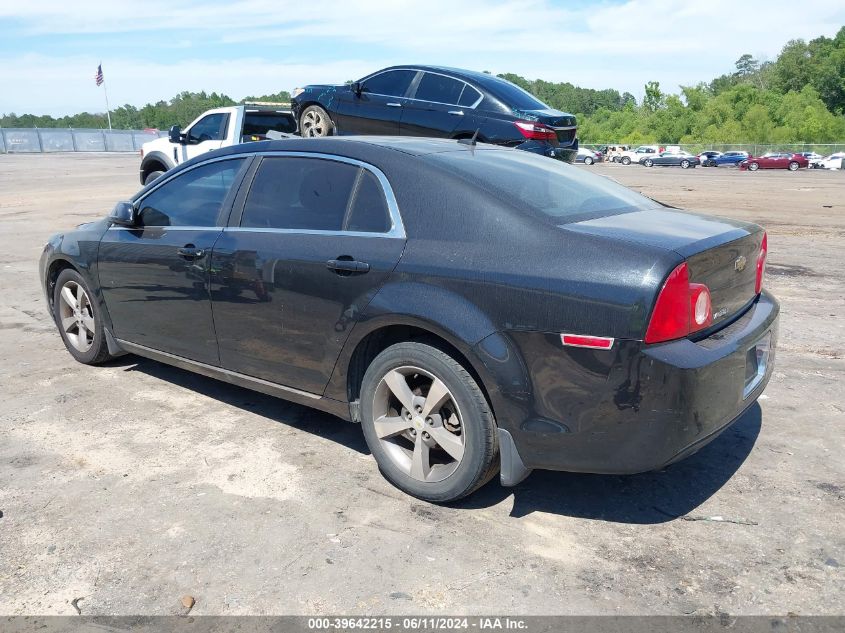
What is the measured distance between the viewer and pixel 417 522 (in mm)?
3314

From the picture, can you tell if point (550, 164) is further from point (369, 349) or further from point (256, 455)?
point (256, 455)

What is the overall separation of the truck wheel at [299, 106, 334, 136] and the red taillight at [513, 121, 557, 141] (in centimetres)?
331

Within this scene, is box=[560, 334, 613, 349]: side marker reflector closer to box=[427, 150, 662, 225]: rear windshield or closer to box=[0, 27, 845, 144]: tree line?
box=[427, 150, 662, 225]: rear windshield

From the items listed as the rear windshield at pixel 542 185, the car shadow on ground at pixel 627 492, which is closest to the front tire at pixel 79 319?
the rear windshield at pixel 542 185

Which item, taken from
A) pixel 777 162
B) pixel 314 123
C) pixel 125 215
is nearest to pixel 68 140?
pixel 777 162

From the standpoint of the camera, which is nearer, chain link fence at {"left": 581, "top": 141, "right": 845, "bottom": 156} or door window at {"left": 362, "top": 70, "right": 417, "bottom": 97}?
door window at {"left": 362, "top": 70, "right": 417, "bottom": 97}

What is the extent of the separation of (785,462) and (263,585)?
2679mm

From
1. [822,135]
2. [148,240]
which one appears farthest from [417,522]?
[822,135]

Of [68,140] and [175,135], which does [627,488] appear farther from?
[68,140]

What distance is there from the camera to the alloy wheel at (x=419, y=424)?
11.0ft

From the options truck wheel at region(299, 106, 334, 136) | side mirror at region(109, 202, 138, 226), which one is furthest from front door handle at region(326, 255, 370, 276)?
truck wheel at region(299, 106, 334, 136)

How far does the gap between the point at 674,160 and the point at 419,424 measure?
5885cm

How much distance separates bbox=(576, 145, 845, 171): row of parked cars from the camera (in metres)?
51.0

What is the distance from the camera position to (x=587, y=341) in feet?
9.47
